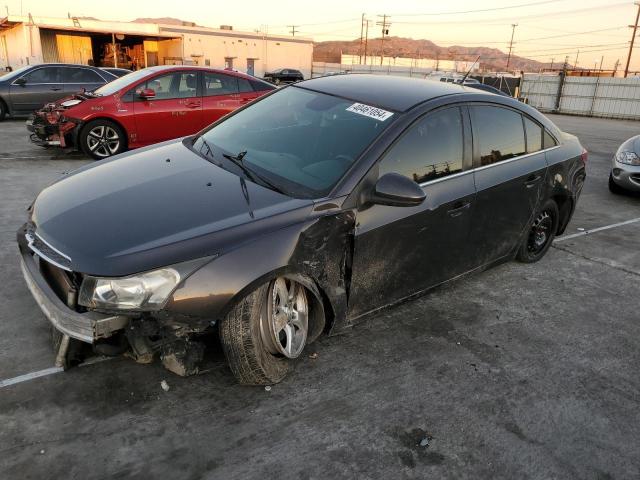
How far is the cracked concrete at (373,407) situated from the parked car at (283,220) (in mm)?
251

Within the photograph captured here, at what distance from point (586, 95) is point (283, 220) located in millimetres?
31145

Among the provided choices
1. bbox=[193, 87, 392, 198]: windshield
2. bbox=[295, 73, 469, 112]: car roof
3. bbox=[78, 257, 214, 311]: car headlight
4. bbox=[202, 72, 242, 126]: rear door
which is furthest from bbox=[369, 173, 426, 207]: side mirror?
bbox=[202, 72, 242, 126]: rear door

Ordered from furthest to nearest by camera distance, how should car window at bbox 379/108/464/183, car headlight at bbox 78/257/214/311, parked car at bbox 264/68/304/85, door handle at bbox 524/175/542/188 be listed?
1. parked car at bbox 264/68/304/85
2. door handle at bbox 524/175/542/188
3. car window at bbox 379/108/464/183
4. car headlight at bbox 78/257/214/311

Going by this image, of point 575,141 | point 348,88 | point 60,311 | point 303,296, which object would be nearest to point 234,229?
point 303,296

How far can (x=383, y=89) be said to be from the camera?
3.57m

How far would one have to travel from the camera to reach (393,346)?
3285 millimetres

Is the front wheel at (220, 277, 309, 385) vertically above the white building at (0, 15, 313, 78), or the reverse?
the white building at (0, 15, 313, 78)

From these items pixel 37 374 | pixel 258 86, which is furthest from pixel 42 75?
pixel 37 374

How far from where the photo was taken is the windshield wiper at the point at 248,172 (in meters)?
2.92

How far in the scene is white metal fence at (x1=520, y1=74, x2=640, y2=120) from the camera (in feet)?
87.4

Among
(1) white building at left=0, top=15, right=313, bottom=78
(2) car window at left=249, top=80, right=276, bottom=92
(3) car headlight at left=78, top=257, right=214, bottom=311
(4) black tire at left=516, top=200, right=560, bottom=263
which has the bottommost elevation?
(4) black tire at left=516, top=200, right=560, bottom=263

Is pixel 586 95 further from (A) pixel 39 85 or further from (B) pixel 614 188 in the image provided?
(A) pixel 39 85

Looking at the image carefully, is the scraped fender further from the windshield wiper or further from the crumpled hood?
the windshield wiper

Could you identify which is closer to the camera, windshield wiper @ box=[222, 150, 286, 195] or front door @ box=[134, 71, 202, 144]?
windshield wiper @ box=[222, 150, 286, 195]
